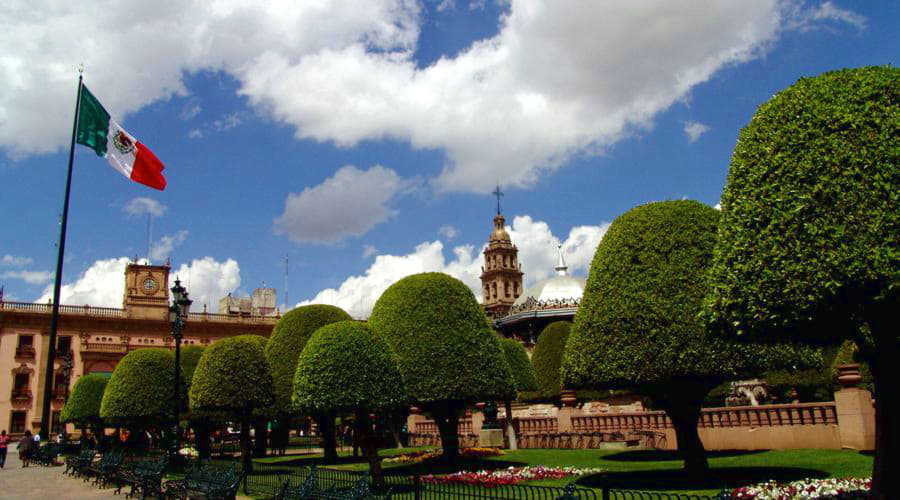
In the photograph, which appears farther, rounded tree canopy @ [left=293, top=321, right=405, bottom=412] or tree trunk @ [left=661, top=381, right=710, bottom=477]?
rounded tree canopy @ [left=293, top=321, right=405, bottom=412]

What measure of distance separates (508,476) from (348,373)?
4.95 m

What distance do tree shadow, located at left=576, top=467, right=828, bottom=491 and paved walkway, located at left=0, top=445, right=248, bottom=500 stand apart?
39.7 ft

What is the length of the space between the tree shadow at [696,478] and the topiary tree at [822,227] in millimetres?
5005

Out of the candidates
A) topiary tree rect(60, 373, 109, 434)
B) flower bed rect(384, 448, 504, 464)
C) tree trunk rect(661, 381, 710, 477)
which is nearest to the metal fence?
tree trunk rect(661, 381, 710, 477)

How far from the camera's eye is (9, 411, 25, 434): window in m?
47.6

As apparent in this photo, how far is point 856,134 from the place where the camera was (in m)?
8.39

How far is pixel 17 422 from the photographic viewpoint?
4797cm

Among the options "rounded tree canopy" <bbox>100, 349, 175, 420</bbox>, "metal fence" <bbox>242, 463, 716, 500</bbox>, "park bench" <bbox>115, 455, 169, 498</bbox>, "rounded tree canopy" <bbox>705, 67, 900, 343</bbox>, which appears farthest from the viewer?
"rounded tree canopy" <bbox>100, 349, 175, 420</bbox>

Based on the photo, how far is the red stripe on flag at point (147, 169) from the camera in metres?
22.7

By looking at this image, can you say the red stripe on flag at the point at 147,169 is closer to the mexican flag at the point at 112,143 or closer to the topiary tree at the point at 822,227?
the mexican flag at the point at 112,143

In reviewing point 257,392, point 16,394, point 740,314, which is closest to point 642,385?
point 740,314

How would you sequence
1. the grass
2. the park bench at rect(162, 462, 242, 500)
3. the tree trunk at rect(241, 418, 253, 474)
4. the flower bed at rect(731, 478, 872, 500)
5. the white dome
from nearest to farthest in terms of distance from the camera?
the flower bed at rect(731, 478, 872, 500)
the park bench at rect(162, 462, 242, 500)
the grass
the tree trunk at rect(241, 418, 253, 474)
the white dome

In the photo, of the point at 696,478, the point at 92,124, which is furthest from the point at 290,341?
the point at 696,478

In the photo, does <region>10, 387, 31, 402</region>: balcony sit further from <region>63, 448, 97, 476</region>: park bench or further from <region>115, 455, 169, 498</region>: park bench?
<region>115, 455, 169, 498</region>: park bench
